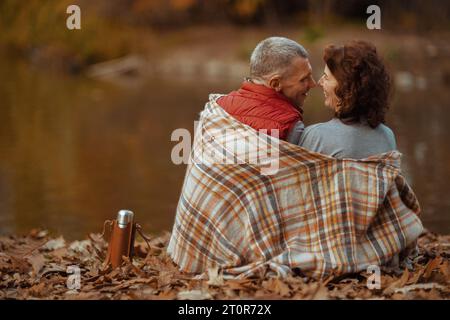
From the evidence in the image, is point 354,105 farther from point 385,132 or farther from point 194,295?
point 194,295

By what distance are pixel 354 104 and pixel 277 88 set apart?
Result: 14.8 inches

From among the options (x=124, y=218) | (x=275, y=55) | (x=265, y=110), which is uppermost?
(x=275, y=55)

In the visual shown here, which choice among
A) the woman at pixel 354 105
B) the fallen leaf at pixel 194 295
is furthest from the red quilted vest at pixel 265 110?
the fallen leaf at pixel 194 295

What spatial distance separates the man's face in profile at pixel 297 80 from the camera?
12.6ft

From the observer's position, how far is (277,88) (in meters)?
3.88

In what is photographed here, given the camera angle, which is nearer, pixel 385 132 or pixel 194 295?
pixel 194 295

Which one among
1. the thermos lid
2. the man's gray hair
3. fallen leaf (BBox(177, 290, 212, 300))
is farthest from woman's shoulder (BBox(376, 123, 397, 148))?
the thermos lid

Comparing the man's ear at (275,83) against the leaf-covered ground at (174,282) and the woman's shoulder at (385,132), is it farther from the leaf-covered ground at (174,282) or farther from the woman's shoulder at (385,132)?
the leaf-covered ground at (174,282)

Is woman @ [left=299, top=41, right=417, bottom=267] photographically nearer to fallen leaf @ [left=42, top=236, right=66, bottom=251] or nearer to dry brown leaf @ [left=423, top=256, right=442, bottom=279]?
dry brown leaf @ [left=423, top=256, right=442, bottom=279]

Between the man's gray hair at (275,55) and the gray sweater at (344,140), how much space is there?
334 millimetres

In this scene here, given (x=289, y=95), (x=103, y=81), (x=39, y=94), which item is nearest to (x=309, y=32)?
(x=103, y=81)

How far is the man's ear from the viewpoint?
386 centimetres

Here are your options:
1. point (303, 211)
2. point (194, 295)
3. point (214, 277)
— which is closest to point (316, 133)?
point (303, 211)
